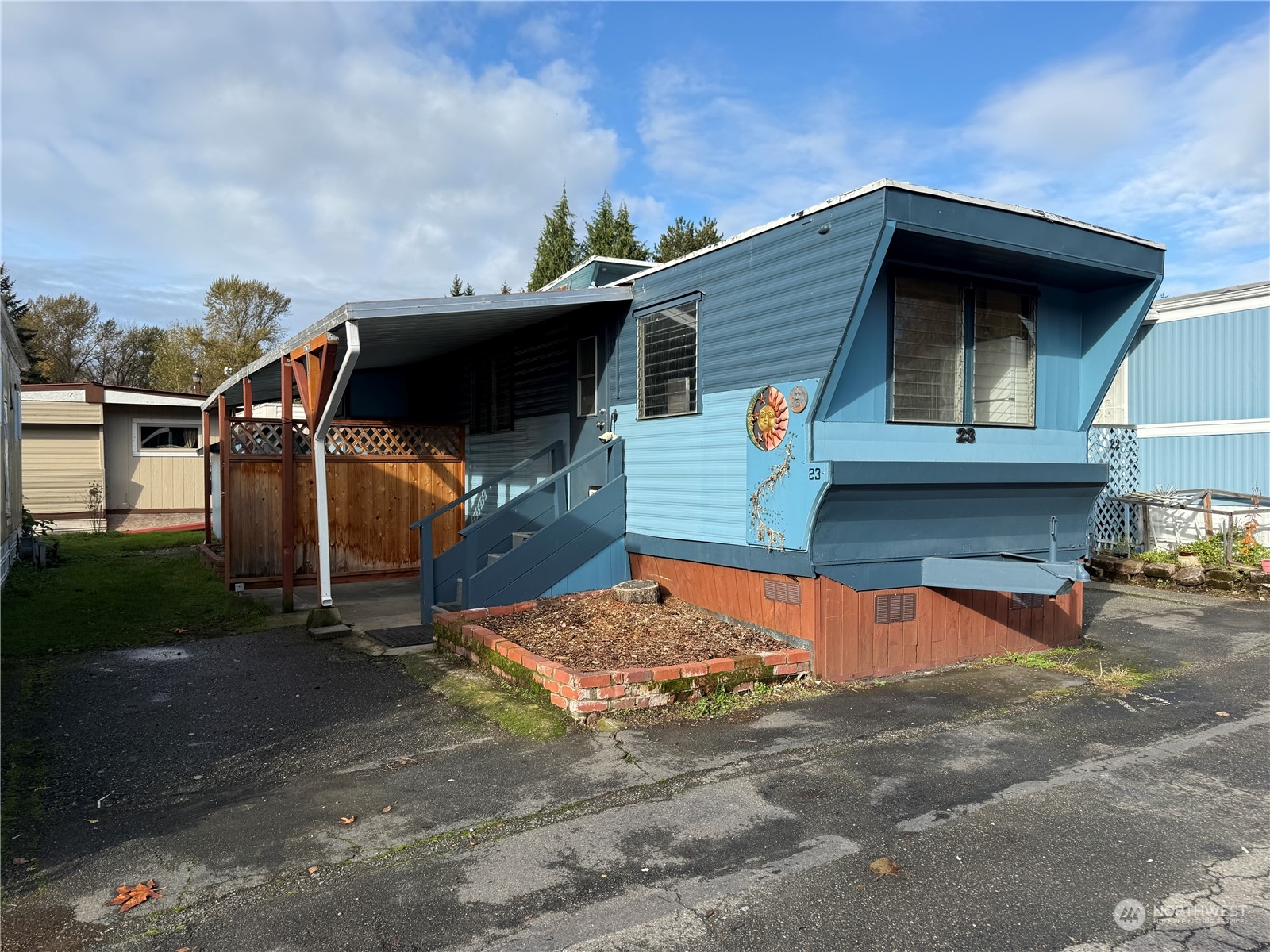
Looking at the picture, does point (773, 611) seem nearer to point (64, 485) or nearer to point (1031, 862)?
point (1031, 862)

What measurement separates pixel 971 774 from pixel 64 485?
2035 centimetres

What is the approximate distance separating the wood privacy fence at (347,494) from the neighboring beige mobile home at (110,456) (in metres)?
9.91

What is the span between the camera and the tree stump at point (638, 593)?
8008 millimetres

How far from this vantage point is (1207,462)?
13.3m

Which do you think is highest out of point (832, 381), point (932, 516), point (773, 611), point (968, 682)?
point (832, 381)

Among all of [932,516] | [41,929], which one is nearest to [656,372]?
[932,516]

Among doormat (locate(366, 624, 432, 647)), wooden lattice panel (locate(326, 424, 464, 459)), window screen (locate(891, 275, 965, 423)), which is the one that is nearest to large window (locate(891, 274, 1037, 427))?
window screen (locate(891, 275, 965, 423))

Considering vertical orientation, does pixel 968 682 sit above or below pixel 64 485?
below

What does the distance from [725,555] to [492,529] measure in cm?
270

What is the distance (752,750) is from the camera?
16.6 feet

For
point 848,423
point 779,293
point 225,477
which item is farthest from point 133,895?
point 225,477

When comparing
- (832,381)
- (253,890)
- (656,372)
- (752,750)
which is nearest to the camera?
(253,890)

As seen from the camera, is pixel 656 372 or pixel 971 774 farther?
pixel 656 372

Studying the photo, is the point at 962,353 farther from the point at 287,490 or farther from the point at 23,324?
the point at 23,324
